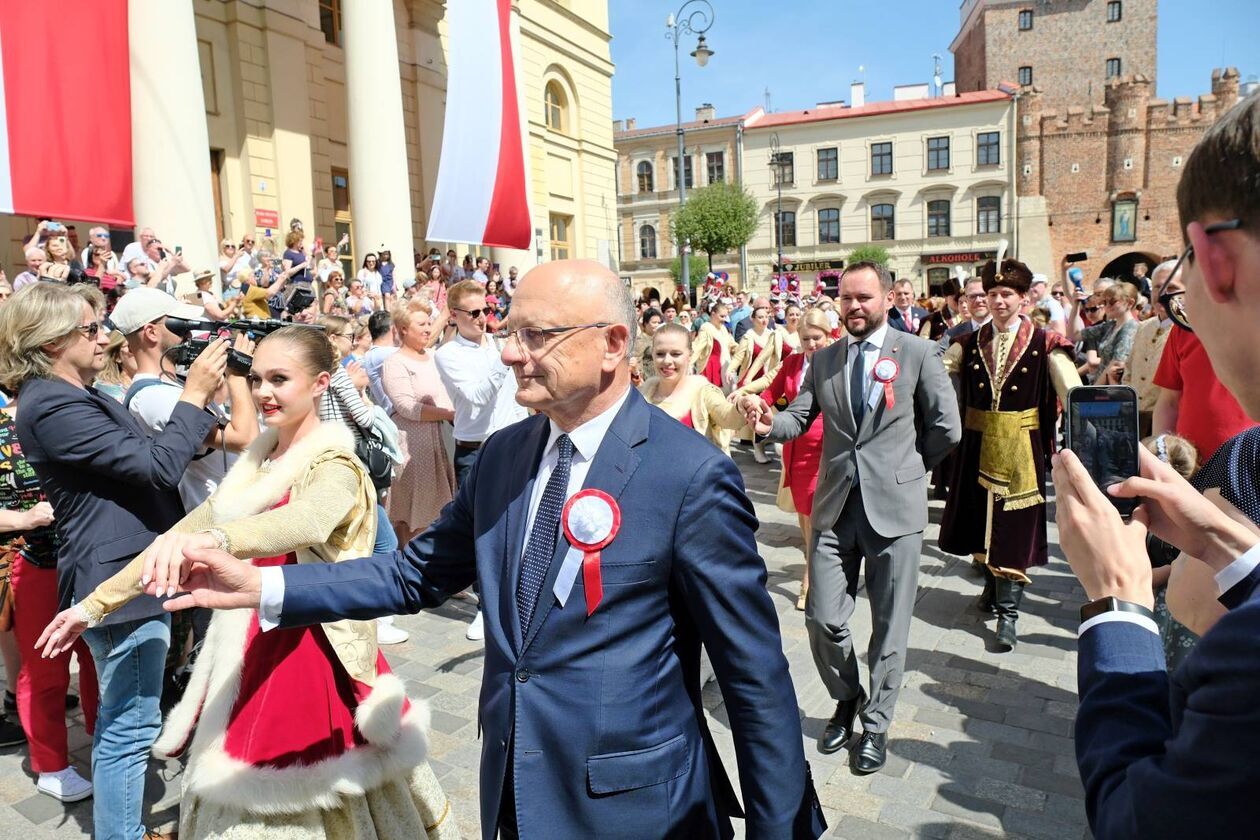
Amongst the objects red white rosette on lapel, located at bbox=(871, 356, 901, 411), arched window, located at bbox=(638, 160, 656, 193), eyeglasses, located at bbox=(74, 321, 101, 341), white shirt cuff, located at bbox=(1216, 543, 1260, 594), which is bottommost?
white shirt cuff, located at bbox=(1216, 543, 1260, 594)

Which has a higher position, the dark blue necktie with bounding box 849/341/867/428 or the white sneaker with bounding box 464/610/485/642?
the dark blue necktie with bounding box 849/341/867/428

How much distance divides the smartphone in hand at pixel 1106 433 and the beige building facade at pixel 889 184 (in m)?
48.1

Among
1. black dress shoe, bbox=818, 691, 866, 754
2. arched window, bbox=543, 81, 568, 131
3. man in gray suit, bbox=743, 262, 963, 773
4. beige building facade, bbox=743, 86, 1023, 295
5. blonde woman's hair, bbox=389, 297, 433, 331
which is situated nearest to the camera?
man in gray suit, bbox=743, 262, 963, 773

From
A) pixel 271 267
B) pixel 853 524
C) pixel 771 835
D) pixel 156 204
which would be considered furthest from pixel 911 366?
pixel 271 267

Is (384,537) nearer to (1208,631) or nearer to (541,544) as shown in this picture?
(541,544)

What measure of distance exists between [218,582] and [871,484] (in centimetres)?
277

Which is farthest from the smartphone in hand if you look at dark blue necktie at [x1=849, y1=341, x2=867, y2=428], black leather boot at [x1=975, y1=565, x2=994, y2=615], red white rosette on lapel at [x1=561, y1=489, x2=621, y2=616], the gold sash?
black leather boot at [x1=975, y1=565, x2=994, y2=615]

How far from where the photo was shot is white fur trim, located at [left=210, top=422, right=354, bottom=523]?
2584mm

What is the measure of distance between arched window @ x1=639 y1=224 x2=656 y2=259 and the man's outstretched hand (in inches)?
2211

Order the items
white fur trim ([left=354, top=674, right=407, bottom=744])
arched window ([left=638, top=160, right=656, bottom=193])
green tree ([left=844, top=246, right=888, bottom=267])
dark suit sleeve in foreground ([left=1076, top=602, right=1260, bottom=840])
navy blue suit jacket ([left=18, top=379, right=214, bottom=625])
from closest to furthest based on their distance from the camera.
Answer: dark suit sleeve in foreground ([left=1076, top=602, right=1260, bottom=840]), white fur trim ([left=354, top=674, right=407, bottom=744]), navy blue suit jacket ([left=18, top=379, right=214, bottom=625]), green tree ([left=844, top=246, right=888, bottom=267]), arched window ([left=638, top=160, right=656, bottom=193])

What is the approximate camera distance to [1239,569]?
1174 millimetres

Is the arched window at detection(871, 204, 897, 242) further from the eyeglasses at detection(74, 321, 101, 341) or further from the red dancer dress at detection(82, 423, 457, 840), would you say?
the red dancer dress at detection(82, 423, 457, 840)

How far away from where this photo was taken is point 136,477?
296 cm

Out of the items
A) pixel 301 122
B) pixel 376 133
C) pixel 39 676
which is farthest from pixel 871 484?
pixel 301 122
